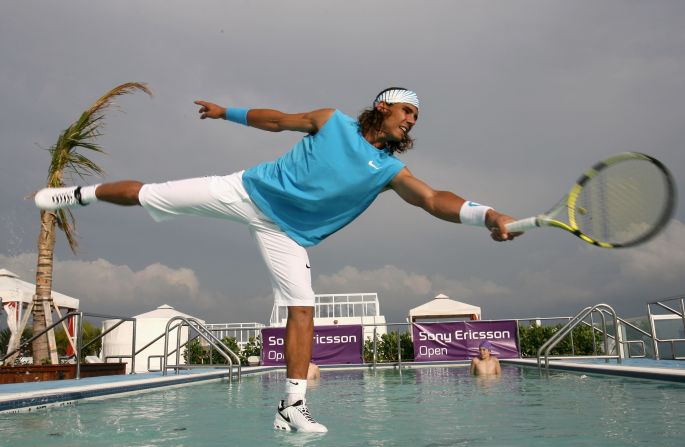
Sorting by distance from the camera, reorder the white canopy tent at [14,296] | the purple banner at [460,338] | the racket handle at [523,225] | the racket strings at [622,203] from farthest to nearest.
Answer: the purple banner at [460,338]
the white canopy tent at [14,296]
the racket strings at [622,203]
the racket handle at [523,225]

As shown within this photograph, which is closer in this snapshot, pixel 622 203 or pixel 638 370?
pixel 622 203

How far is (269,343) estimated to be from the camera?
1527 centimetres

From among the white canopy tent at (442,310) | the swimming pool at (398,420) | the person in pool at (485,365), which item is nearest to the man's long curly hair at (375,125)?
the swimming pool at (398,420)

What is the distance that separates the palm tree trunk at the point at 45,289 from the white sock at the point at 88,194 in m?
8.25

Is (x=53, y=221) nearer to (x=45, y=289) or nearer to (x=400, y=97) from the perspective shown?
(x=45, y=289)

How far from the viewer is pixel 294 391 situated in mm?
3539

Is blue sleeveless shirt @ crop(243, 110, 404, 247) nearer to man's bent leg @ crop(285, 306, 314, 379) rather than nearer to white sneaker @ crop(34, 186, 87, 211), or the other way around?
man's bent leg @ crop(285, 306, 314, 379)

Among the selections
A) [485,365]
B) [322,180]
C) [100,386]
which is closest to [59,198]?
[322,180]

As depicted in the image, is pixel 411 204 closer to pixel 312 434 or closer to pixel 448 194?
pixel 448 194

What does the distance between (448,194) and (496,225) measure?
0.48 metres

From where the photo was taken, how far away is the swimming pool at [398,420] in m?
3.08

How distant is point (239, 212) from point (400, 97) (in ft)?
4.26

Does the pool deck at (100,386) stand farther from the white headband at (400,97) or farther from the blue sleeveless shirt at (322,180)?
the white headband at (400,97)

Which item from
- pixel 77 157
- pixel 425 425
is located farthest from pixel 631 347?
pixel 77 157
